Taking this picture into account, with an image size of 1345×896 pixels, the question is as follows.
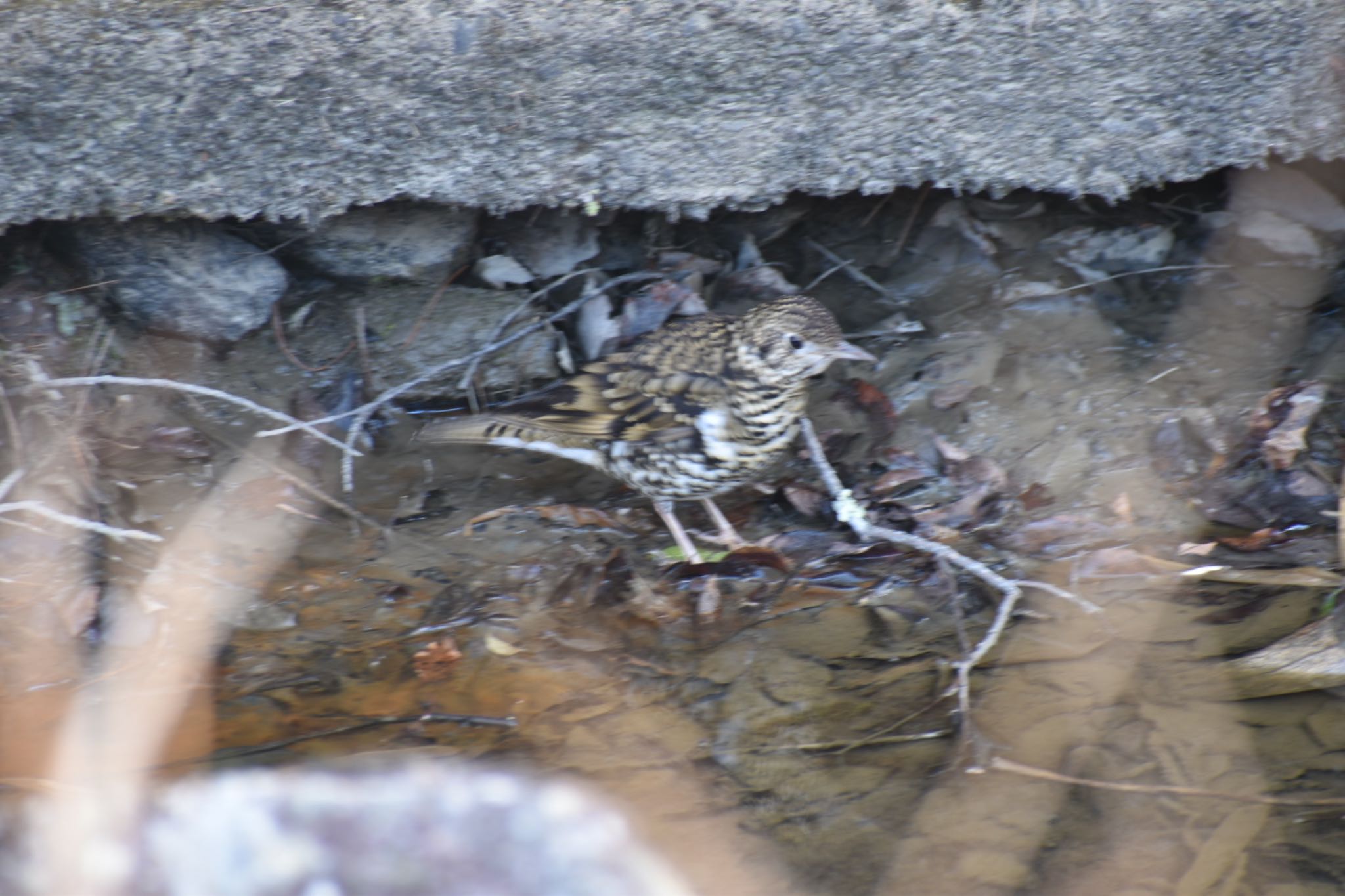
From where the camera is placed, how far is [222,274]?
176 inches

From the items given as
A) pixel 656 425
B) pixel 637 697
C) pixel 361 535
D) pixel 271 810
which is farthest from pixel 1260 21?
pixel 271 810

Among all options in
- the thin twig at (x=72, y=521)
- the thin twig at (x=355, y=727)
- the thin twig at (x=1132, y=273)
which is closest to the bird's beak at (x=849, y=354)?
the thin twig at (x=1132, y=273)

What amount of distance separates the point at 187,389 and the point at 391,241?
94 cm

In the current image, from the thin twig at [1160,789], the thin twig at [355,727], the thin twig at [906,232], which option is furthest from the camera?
the thin twig at [906,232]

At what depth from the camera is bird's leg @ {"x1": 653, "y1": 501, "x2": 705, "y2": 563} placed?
421 cm

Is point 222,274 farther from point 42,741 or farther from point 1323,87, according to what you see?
point 1323,87

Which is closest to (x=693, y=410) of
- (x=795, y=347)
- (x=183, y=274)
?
(x=795, y=347)

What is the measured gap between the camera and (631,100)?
394 centimetres

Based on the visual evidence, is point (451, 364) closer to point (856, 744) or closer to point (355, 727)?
point (355, 727)

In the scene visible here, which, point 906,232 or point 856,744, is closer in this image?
point 856,744

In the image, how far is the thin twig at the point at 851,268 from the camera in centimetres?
502

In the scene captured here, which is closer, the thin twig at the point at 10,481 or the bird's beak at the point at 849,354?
the thin twig at the point at 10,481

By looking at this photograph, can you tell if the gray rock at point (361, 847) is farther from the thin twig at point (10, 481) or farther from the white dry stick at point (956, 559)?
the thin twig at point (10, 481)

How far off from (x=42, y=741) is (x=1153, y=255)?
166 inches
